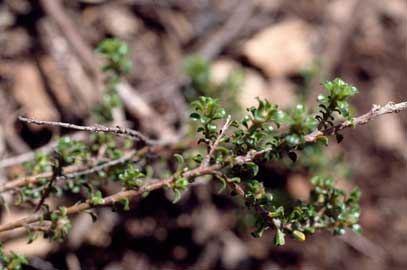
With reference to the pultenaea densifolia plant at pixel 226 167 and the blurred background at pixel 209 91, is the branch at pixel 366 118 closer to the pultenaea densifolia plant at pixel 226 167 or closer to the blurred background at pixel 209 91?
the pultenaea densifolia plant at pixel 226 167

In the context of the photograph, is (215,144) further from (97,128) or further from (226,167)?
(97,128)

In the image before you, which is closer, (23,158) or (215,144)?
(215,144)

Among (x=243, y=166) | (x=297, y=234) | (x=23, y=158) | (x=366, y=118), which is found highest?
(x=23, y=158)

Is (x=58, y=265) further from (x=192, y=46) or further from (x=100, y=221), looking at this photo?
(x=192, y=46)

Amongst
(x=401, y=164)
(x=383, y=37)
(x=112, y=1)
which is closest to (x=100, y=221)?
(x=112, y=1)

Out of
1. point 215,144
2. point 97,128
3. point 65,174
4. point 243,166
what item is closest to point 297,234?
point 243,166

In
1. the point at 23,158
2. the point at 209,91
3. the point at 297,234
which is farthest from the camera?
the point at 209,91

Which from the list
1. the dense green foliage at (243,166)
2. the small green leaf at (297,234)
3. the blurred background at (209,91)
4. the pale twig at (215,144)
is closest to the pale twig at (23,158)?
the blurred background at (209,91)
